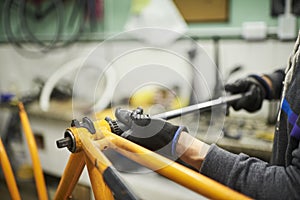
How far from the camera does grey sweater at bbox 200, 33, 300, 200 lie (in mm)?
623

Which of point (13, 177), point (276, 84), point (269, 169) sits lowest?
point (13, 177)

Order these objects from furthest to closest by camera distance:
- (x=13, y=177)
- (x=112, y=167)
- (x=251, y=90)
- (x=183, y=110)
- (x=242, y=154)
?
(x=251, y=90), (x=13, y=177), (x=183, y=110), (x=242, y=154), (x=112, y=167)

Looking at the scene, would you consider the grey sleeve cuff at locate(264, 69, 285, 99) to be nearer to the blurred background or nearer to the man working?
the blurred background

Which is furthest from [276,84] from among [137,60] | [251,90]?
[137,60]

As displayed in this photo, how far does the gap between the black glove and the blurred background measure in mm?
96

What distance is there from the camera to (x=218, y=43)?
1.85 metres

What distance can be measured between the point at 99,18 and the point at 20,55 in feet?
2.87

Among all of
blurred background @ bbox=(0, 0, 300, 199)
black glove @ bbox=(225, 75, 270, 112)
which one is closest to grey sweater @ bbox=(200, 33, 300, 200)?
blurred background @ bbox=(0, 0, 300, 199)

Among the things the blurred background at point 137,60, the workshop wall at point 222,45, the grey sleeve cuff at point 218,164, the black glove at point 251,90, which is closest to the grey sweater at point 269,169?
the grey sleeve cuff at point 218,164

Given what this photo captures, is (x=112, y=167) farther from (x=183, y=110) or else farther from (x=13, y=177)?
(x=13, y=177)

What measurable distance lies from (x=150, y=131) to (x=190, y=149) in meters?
0.11

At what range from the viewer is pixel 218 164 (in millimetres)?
689

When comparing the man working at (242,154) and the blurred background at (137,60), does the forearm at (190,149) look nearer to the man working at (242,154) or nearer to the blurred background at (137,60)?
the man working at (242,154)

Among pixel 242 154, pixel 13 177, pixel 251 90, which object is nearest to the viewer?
pixel 242 154
